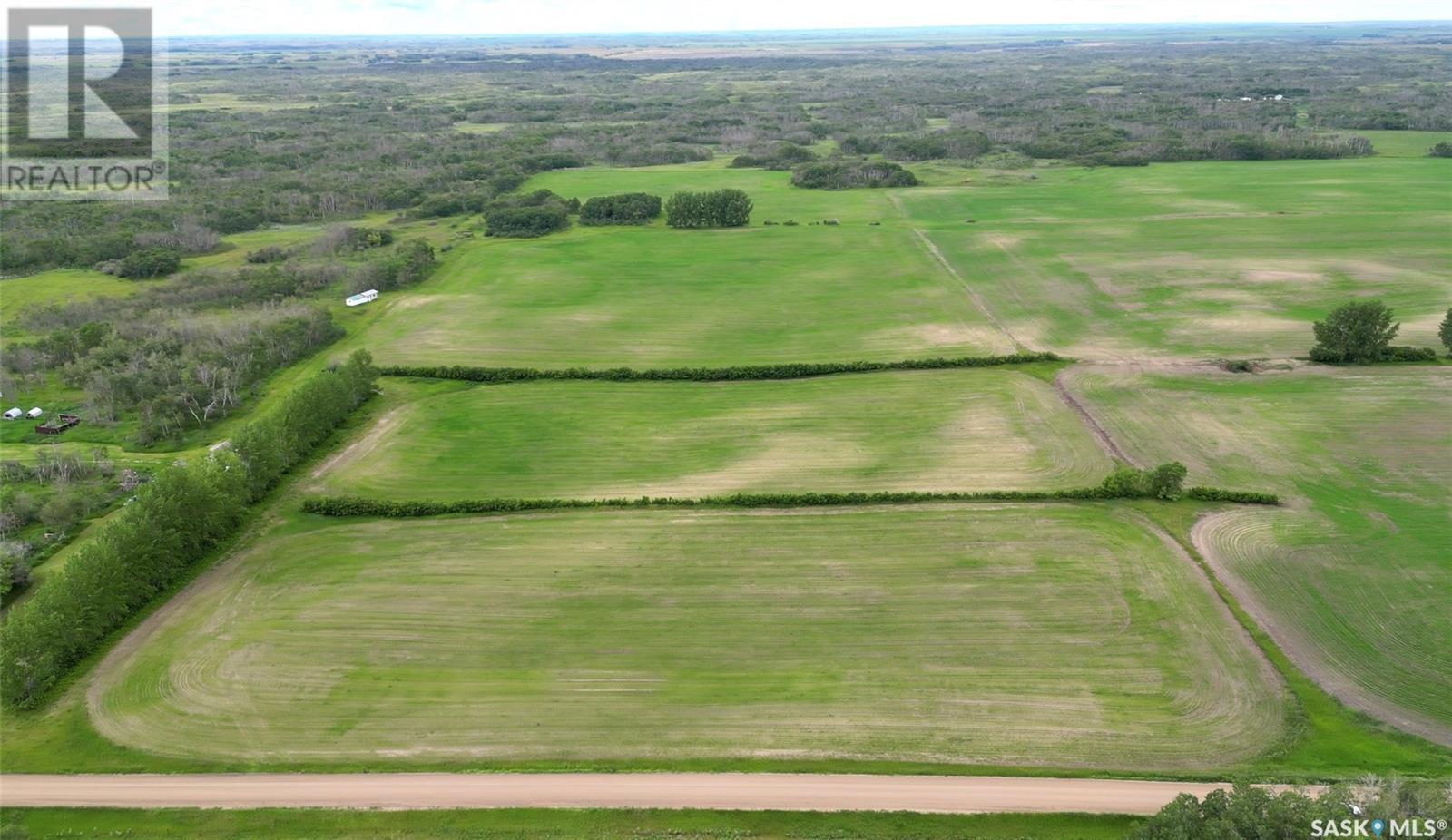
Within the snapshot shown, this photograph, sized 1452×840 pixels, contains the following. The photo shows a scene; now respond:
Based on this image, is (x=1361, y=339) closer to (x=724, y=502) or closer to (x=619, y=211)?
(x=724, y=502)

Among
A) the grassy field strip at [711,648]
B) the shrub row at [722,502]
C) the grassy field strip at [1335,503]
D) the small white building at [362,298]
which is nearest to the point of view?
the grassy field strip at [711,648]

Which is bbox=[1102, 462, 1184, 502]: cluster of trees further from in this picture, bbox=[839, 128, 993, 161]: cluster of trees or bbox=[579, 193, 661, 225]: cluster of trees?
bbox=[839, 128, 993, 161]: cluster of trees

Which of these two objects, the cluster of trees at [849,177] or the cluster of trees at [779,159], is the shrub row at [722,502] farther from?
the cluster of trees at [779,159]

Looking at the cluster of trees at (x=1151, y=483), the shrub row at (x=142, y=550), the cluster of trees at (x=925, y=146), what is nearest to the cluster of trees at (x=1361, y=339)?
the cluster of trees at (x=1151, y=483)

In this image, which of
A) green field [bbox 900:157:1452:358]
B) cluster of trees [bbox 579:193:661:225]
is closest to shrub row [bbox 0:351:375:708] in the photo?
green field [bbox 900:157:1452:358]

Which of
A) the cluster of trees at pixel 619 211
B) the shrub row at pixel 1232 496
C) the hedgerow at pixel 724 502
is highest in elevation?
the cluster of trees at pixel 619 211

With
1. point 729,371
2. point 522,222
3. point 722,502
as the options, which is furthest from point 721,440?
point 522,222
